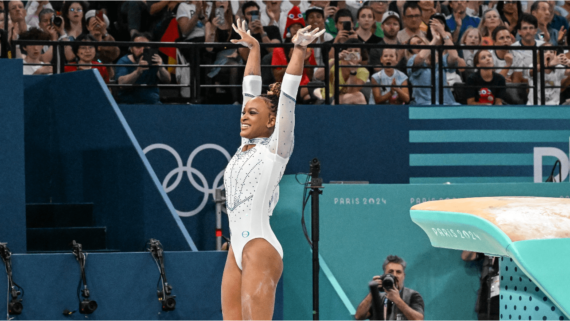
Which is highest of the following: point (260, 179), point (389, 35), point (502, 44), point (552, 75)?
point (389, 35)

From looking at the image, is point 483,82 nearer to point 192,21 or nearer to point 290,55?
point 290,55

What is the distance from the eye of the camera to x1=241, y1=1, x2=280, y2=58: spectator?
8.48 meters

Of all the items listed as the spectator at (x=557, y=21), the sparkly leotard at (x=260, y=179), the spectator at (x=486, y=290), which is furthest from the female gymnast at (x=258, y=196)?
the spectator at (x=557, y=21)

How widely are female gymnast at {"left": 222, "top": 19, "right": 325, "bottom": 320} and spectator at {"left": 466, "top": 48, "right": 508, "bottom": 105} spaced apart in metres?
5.06

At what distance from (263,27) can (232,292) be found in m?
5.43

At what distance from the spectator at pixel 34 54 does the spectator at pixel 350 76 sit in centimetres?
300

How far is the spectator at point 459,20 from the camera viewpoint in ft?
31.4

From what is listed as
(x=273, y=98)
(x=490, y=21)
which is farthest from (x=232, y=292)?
(x=490, y=21)

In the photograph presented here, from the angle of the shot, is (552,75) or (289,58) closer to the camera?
(289,58)

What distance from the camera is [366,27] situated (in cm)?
888

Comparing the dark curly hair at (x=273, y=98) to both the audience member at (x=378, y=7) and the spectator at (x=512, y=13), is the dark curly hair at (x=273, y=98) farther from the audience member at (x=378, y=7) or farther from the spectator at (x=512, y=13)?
the spectator at (x=512, y=13)

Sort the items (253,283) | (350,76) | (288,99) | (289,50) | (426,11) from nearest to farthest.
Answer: (253,283) → (288,99) → (289,50) → (350,76) → (426,11)

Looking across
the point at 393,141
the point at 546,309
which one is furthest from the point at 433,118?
the point at 546,309

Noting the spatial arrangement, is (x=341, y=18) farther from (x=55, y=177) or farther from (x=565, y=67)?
(x=55, y=177)
